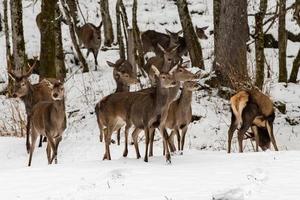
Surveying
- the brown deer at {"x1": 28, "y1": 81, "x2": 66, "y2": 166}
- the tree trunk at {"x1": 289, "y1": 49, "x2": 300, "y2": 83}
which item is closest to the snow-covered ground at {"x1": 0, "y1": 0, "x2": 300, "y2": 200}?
the tree trunk at {"x1": 289, "y1": 49, "x2": 300, "y2": 83}

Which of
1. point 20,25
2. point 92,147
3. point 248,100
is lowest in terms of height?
point 92,147

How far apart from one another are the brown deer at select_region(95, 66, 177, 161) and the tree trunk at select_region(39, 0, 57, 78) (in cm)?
499

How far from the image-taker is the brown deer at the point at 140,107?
334 inches

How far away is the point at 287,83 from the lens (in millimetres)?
15820

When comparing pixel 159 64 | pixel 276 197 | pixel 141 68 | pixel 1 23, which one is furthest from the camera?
pixel 1 23

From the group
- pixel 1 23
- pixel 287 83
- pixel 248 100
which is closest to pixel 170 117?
pixel 248 100

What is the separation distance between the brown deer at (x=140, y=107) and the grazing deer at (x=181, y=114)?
3.29 feet

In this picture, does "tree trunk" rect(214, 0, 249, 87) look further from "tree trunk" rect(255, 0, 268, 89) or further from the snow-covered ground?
the snow-covered ground

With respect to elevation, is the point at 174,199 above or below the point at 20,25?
below

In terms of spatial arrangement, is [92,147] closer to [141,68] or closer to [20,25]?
[20,25]

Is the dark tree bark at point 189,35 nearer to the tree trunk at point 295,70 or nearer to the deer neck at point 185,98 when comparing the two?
the tree trunk at point 295,70

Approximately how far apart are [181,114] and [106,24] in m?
12.3

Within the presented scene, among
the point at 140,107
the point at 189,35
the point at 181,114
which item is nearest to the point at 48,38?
the point at 189,35

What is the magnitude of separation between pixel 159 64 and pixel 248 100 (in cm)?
708
